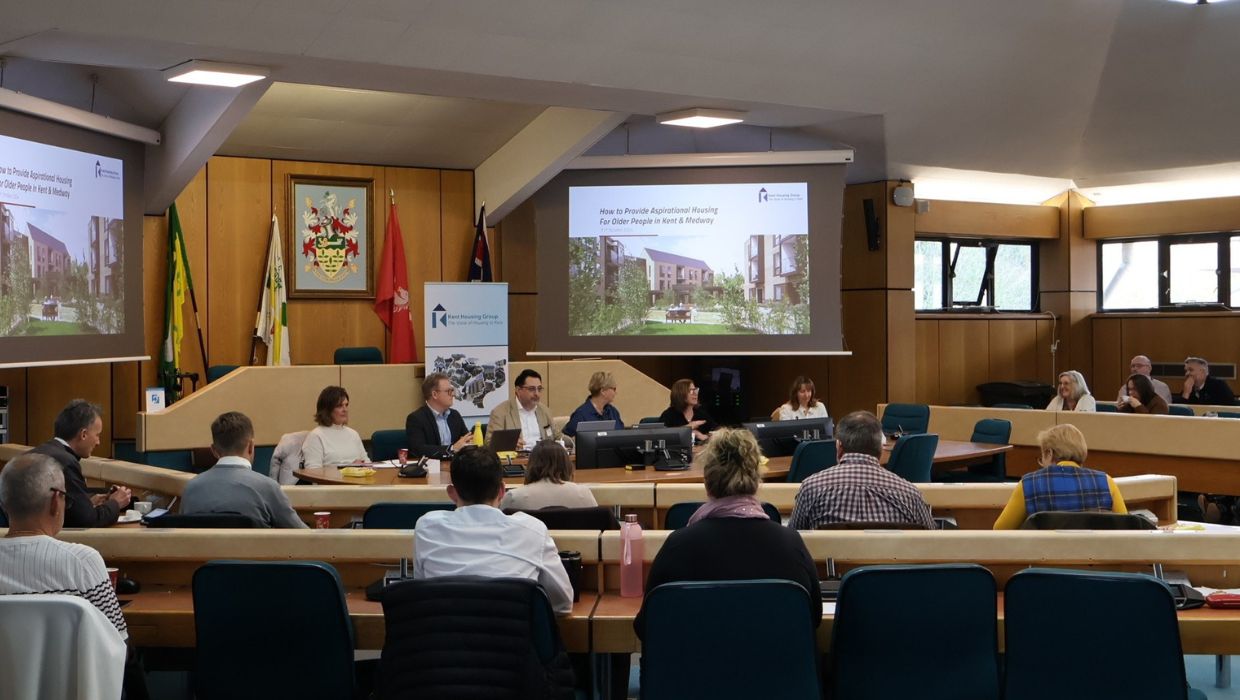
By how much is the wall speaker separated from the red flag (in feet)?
16.4

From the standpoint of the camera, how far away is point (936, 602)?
342cm

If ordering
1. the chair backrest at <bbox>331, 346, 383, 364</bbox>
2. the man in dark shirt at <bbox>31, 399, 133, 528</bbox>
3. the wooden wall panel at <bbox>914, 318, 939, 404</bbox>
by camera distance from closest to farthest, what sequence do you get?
the man in dark shirt at <bbox>31, 399, 133, 528</bbox>
the chair backrest at <bbox>331, 346, 383, 364</bbox>
the wooden wall panel at <bbox>914, 318, 939, 404</bbox>

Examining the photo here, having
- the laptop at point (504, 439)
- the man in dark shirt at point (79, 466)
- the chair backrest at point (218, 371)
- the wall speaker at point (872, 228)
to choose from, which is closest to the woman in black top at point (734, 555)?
the man in dark shirt at point (79, 466)

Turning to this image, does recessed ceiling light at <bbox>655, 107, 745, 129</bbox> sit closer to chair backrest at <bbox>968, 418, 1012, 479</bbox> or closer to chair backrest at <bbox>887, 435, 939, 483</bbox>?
chair backrest at <bbox>968, 418, 1012, 479</bbox>

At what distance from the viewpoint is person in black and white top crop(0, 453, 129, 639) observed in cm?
329

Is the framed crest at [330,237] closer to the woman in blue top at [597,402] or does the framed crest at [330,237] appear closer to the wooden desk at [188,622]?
the woman in blue top at [597,402]

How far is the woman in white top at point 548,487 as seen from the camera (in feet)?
15.9

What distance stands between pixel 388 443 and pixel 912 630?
203 inches

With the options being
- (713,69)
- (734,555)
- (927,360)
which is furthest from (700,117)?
(734,555)

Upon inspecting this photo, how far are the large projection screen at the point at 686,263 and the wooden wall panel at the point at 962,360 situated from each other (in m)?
2.27

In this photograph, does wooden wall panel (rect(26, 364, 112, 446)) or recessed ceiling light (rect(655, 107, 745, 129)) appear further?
recessed ceiling light (rect(655, 107, 745, 129))

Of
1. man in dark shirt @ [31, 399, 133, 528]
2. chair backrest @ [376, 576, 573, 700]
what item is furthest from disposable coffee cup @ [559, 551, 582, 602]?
man in dark shirt @ [31, 399, 133, 528]

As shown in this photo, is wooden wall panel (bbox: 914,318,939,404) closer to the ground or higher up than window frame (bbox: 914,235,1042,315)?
closer to the ground

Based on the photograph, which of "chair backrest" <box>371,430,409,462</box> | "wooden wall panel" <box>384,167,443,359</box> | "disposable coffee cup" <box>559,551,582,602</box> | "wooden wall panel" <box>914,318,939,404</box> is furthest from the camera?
"wooden wall panel" <box>914,318,939,404</box>
